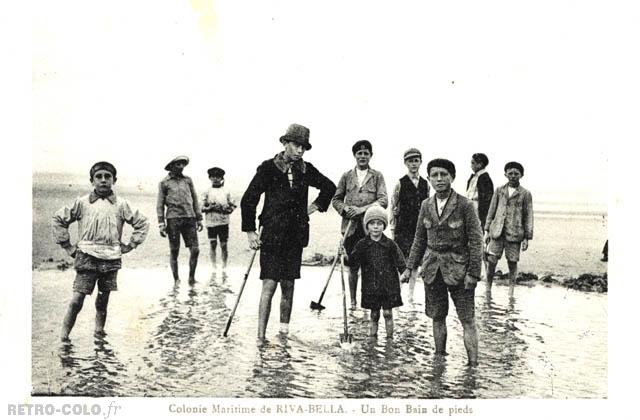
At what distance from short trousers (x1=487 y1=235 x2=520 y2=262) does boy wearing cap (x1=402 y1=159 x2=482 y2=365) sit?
8.90 feet

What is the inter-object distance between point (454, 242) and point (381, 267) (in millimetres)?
987

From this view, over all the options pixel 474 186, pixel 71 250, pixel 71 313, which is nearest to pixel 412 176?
pixel 474 186

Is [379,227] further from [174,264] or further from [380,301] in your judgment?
[174,264]

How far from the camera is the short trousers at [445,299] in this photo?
18.1 ft

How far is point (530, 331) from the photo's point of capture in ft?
21.6

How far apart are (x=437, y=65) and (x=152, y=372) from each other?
401 cm

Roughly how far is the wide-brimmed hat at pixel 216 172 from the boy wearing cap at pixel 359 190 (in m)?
2.73

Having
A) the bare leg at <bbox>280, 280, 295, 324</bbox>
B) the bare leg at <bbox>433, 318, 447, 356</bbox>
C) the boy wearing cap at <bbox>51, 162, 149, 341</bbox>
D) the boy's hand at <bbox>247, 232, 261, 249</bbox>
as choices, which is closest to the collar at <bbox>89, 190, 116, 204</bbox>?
the boy wearing cap at <bbox>51, 162, 149, 341</bbox>

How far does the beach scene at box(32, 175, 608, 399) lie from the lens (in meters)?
5.25

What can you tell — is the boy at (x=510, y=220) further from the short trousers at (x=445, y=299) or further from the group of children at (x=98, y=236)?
the group of children at (x=98, y=236)

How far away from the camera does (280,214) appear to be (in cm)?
621

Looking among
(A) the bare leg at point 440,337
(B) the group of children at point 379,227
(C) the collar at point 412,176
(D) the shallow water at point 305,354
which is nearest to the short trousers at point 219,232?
(B) the group of children at point 379,227
